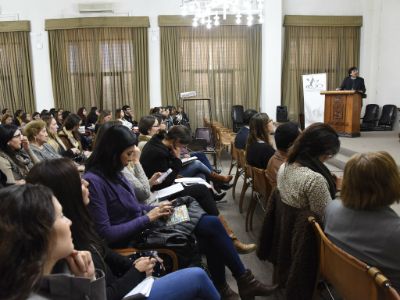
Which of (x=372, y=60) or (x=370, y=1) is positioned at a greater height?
(x=370, y=1)

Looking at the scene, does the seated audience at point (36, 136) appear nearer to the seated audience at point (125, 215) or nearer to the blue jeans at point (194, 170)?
the blue jeans at point (194, 170)

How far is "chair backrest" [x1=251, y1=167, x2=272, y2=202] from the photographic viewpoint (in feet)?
9.61

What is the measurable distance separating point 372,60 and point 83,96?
23.8 ft

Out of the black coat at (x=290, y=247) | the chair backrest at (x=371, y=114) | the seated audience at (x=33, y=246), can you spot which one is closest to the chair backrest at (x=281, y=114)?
the chair backrest at (x=371, y=114)

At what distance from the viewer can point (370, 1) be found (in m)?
A: 8.73

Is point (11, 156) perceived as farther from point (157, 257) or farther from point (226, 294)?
point (226, 294)

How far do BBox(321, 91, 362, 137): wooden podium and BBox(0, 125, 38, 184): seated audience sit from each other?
5.28 metres

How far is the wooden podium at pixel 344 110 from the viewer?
6.29 meters

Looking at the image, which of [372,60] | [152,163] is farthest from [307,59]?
[152,163]

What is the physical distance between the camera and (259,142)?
138 inches

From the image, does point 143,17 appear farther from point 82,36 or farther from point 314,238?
point 314,238

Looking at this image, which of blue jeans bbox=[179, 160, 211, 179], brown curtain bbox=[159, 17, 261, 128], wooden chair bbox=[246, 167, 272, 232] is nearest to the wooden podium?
brown curtain bbox=[159, 17, 261, 128]

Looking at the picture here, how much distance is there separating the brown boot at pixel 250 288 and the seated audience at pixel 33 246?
1.25 metres

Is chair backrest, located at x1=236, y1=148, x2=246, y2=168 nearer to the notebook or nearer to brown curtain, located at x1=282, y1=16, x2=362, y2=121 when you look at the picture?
the notebook
